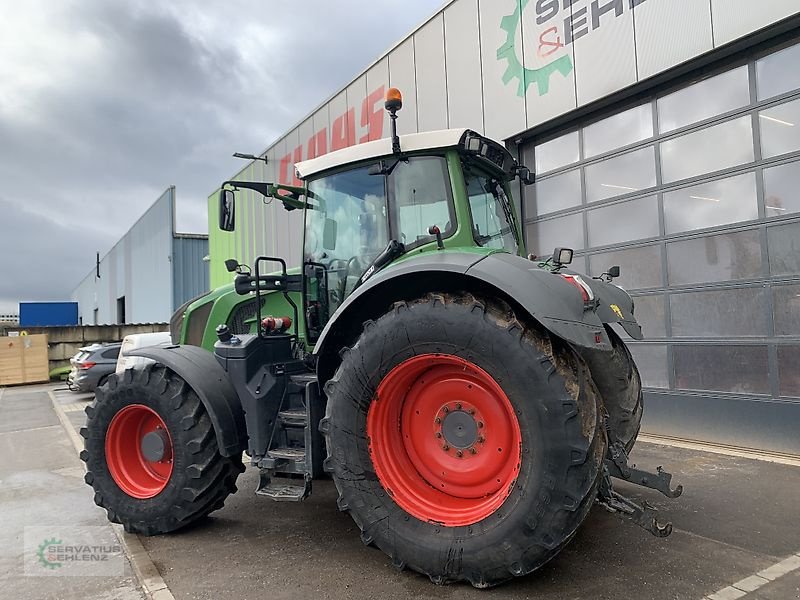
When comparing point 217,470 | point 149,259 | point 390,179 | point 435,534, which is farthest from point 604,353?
point 149,259

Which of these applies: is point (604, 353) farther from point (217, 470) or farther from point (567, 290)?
point (217, 470)

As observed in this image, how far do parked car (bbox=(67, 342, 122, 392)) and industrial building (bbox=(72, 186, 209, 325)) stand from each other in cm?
1088

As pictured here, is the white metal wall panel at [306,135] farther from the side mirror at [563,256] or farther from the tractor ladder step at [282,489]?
the side mirror at [563,256]

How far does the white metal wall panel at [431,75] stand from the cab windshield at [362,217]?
5791 mm

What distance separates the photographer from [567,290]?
303cm

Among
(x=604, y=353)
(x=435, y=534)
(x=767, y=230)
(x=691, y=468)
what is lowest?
(x=691, y=468)

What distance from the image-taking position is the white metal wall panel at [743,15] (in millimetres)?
5570

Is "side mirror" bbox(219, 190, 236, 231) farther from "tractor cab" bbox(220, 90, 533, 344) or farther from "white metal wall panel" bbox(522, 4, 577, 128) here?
"white metal wall panel" bbox(522, 4, 577, 128)

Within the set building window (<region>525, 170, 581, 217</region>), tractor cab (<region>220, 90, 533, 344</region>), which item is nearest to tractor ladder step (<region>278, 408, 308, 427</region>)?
tractor cab (<region>220, 90, 533, 344</region>)

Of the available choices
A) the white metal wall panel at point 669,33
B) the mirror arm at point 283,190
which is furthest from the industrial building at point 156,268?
the mirror arm at point 283,190

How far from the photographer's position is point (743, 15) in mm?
5844

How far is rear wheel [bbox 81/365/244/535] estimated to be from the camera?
3.85 meters

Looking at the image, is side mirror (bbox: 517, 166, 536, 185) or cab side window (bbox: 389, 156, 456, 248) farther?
side mirror (bbox: 517, 166, 536, 185)

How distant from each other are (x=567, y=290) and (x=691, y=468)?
11.4 ft
